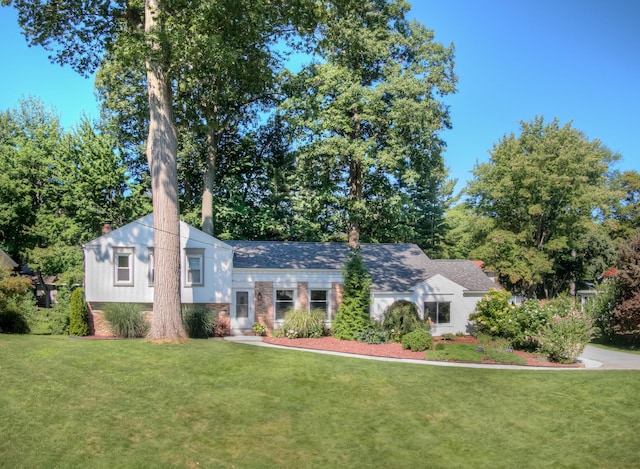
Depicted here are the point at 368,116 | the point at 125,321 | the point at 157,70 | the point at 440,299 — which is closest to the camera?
the point at 157,70

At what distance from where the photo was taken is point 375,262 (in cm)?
2748

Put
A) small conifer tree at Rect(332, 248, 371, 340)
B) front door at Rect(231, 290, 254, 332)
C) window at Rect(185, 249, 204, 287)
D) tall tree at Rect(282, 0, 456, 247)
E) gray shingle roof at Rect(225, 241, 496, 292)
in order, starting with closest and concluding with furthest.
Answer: small conifer tree at Rect(332, 248, 371, 340) → window at Rect(185, 249, 204, 287) → front door at Rect(231, 290, 254, 332) → gray shingle roof at Rect(225, 241, 496, 292) → tall tree at Rect(282, 0, 456, 247)

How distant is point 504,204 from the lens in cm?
3447

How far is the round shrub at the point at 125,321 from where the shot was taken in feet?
66.9

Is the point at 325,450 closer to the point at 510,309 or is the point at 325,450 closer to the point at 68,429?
the point at 68,429

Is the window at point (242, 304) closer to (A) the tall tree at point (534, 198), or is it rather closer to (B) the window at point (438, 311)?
(B) the window at point (438, 311)

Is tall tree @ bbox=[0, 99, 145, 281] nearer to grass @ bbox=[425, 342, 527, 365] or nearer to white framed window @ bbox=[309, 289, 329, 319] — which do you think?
white framed window @ bbox=[309, 289, 329, 319]

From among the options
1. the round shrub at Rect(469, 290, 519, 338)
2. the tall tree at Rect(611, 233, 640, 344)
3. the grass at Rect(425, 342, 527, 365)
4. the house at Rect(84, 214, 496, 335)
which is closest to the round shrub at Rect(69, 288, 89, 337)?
the house at Rect(84, 214, 496, 335)

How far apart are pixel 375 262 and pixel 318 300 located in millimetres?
4658

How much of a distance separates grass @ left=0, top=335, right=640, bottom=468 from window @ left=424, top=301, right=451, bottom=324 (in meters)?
10.3

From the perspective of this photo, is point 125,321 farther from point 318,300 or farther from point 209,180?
point 209,180

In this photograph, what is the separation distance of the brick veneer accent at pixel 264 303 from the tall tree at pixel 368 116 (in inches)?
A: 267

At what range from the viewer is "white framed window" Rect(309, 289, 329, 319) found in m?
24.4

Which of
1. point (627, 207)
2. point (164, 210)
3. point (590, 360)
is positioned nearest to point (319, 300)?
point (164, 210)
